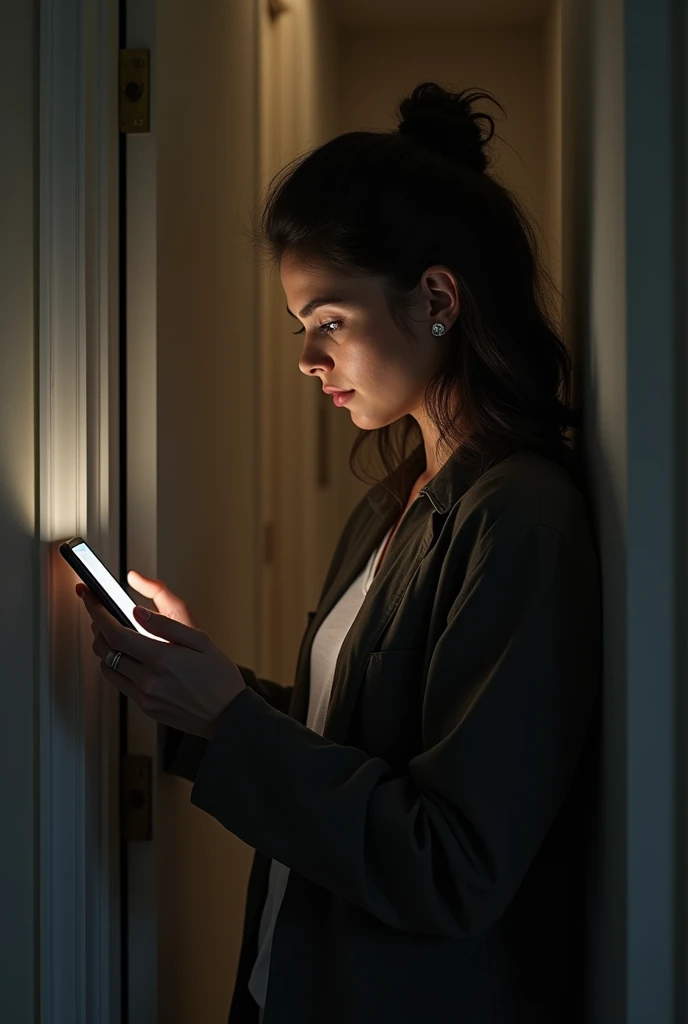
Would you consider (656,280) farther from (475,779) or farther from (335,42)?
(335,42)

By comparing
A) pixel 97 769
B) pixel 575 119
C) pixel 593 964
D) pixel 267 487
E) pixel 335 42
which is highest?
pixel 335 42

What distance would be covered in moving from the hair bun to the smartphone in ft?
1.99

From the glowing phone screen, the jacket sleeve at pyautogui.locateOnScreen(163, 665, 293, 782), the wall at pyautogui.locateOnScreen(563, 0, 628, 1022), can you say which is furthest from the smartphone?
the wall at pyautogui.locateOnScreen(563, 0, 628, 1022)

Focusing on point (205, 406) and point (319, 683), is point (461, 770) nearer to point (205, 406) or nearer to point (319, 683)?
point (319, 683)

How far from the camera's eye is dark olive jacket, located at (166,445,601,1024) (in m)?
0.85

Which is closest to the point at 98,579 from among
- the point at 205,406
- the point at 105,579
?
the point at 105,579

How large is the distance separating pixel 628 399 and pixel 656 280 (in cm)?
9

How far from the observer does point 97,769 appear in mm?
1107

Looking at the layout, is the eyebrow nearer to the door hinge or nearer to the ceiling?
the door hinge

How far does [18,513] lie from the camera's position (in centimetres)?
102

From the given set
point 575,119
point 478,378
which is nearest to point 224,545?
point 478,378

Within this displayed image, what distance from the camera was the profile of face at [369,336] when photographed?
106cm

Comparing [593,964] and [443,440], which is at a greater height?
[443,440]

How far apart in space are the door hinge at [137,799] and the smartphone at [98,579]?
0.23 meters
